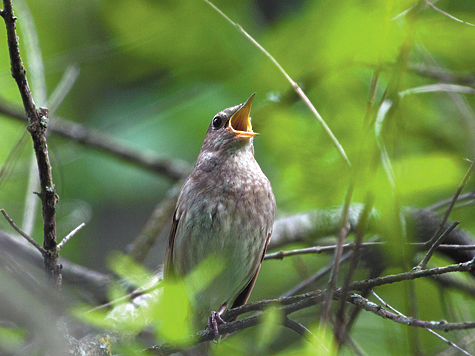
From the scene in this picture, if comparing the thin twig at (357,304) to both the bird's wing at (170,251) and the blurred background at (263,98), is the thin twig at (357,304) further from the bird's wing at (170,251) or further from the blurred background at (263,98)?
the bird's wing at (170,251)

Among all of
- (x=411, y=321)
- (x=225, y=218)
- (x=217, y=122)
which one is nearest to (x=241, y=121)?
(x=217, y=122)

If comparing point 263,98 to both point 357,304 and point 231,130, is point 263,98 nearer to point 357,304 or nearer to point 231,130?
point 231,130

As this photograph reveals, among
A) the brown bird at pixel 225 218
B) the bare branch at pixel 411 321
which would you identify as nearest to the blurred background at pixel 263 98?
the bare branch at pixel 411 321

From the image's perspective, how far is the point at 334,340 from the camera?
1825 mm

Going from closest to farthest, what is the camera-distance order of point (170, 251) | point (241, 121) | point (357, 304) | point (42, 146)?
point (357, 304)
point (42, 146)
point (170, 251)
point (241, 121)

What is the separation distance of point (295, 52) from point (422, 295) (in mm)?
1826

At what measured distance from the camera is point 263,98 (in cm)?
532

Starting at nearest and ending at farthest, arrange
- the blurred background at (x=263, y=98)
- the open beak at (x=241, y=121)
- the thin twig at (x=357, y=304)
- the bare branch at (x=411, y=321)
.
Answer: the bare branch at (x=411, y=321), the thin twig at (x=357, y=304), the blurred background at (x=263, y=98), the open beak at (x=241, y=121)

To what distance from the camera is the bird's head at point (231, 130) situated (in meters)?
4.35

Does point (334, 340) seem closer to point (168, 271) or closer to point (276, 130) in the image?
point (276, 130)

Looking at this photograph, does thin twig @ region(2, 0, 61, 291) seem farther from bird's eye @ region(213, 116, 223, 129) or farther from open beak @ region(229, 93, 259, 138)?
bird's eye @ region(213, 116, 223, 129)

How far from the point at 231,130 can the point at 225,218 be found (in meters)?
0.87

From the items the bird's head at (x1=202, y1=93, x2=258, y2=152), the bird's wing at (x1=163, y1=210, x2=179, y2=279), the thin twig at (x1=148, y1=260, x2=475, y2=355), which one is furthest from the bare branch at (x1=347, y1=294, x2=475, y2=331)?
the bird's wing at (x1=163, y1=210, x2=179, y2=279)

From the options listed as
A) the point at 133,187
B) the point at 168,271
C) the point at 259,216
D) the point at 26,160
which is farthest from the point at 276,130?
the point at 133,187
